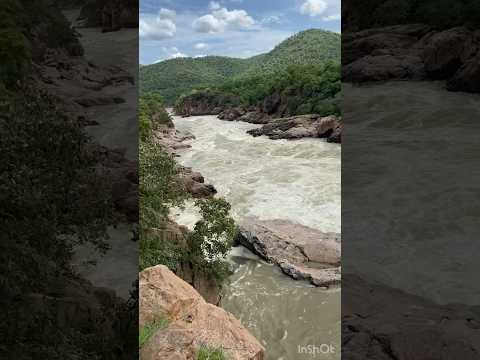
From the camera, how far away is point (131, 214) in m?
4.10

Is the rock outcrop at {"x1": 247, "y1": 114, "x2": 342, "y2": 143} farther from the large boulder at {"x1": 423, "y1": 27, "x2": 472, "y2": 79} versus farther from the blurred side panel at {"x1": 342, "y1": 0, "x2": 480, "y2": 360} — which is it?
the large boulder at {"x1": 423, "y1": 27, "x2": 472, "y2": 79}

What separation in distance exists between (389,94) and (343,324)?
1827 centimetres

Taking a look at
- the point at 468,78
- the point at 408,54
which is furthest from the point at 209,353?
the point at 408,54

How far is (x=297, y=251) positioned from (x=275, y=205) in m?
4.42

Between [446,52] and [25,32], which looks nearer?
[25,32]

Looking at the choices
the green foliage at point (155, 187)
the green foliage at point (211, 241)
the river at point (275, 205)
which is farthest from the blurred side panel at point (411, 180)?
the green foliage at point (155, 187)

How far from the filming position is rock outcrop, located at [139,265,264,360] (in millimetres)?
3879

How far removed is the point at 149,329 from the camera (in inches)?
164

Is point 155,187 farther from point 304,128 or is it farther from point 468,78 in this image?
point 304,128

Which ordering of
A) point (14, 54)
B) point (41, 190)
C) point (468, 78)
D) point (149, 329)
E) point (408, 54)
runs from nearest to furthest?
point (41, 190) → point (14, 54) → point (149, 329) → point (468, 78) → point (408, 54)

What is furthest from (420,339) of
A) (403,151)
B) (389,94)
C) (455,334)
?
(389,94)

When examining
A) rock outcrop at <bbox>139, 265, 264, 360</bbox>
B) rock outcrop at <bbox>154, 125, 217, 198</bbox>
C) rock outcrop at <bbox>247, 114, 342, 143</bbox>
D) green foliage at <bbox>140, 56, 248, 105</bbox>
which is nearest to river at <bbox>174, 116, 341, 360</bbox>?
rock outcrop at <bbox>247, 114, 342, 143</bbox>

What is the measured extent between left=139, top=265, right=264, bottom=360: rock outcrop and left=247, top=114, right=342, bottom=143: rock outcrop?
755 inches

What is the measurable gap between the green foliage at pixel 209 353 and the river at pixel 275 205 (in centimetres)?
369
